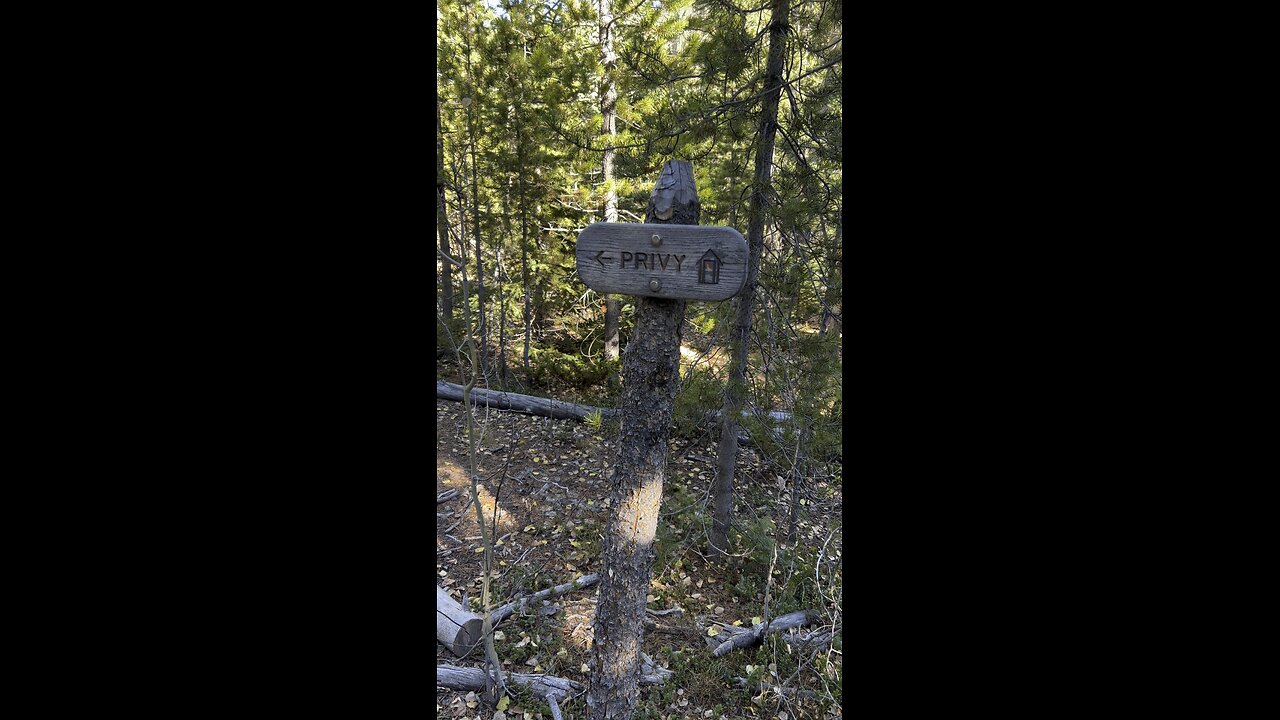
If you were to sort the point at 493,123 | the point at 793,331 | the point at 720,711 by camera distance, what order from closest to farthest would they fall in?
the point at 720,711 → the point at 793,331 → the point at 493,123

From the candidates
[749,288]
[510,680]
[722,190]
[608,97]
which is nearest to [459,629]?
[510,680]

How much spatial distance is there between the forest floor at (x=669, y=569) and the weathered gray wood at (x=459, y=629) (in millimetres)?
94

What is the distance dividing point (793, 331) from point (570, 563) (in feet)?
8.84

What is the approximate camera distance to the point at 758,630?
4137 mm

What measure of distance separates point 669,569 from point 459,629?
71.3 inches

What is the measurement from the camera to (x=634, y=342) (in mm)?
2541

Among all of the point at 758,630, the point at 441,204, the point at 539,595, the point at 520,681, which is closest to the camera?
the point at 520,681

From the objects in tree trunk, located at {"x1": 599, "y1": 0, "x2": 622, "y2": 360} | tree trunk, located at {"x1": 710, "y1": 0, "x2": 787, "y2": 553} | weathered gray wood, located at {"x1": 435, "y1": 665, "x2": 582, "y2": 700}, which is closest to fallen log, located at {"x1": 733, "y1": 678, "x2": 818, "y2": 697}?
weathered gray wood, located at {"x1": 435, "y1": 665, "x2": 582, "y2": 700}

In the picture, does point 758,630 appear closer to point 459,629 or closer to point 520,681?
point 520,681

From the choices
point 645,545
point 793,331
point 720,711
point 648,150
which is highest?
point 648,150

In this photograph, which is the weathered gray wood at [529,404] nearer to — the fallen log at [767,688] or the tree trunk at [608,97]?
the tree trunk at [608,97]

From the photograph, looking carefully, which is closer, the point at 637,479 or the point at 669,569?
the point at 637,479

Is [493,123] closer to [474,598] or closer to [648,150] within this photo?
[648,150]
